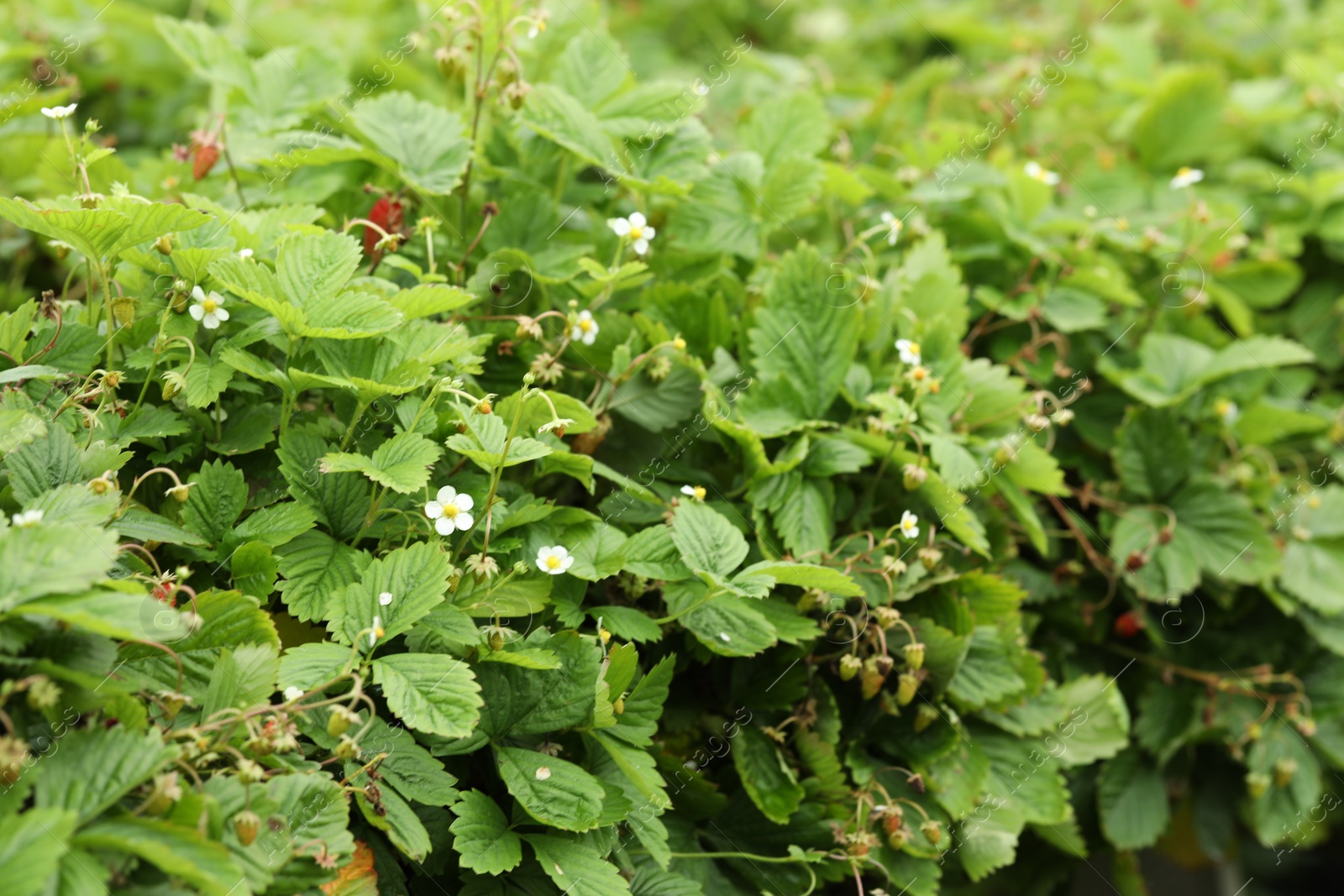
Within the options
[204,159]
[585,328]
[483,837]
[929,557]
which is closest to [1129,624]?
[929,557]

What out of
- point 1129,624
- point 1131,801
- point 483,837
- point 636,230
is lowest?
point 1131,801

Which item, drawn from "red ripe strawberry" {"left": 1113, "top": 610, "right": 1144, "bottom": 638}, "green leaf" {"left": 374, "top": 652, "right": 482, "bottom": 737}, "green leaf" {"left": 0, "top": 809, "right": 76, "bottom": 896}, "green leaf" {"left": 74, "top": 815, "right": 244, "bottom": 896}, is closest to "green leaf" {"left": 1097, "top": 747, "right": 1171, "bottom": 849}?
"red ripe strawberry" {"left": 1113, "top": 610, "right": 1144, "bottom": 638}

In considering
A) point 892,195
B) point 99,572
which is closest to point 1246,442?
point 892,195

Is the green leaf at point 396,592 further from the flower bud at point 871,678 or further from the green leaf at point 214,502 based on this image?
the flower bud at point 871,678

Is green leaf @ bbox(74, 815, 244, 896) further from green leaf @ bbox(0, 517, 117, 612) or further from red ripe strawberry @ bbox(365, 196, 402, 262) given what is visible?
red ripe strawberry @ bbox(365, 196, 402, 262)

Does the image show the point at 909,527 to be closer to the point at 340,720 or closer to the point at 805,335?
the point at 805,335

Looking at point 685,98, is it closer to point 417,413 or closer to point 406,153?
point 406,153

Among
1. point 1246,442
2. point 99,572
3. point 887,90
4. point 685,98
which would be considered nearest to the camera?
point 99,572
